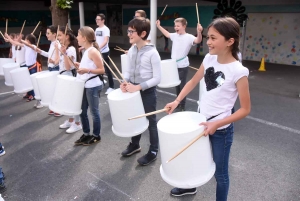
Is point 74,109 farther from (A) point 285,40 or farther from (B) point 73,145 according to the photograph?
(A) point 285,40

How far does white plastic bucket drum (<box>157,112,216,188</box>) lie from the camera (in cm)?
162

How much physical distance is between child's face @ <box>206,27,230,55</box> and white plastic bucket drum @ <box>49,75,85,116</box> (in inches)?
70.0

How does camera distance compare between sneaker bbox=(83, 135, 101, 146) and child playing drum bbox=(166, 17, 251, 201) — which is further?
sneaker bbox=(83, 135, 101, 146)

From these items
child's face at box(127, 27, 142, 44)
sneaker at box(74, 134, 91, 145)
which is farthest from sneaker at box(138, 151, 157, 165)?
child's face at box(127, 27, 142, 44)

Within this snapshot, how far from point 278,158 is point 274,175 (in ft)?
1.31

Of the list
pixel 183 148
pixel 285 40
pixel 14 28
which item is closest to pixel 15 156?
pixel 183 148

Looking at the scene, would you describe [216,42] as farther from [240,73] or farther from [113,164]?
[113,164]

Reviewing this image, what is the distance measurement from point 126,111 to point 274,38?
29.7 feet

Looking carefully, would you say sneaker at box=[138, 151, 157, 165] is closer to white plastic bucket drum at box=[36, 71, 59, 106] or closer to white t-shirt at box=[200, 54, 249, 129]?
white t-shirt at box=[200, 54, 249, 129]

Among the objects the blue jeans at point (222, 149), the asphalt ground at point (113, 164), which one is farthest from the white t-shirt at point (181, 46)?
the blue jeans at point (222, 149)

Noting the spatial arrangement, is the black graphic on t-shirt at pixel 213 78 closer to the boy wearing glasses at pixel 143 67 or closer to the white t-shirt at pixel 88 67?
the boy wearing glasses at pixel 143 67

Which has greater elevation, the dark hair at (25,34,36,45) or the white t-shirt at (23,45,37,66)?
the dark hair at (25,34,36,45)

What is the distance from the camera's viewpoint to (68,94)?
2.94 m

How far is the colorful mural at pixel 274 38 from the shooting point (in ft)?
30.1
